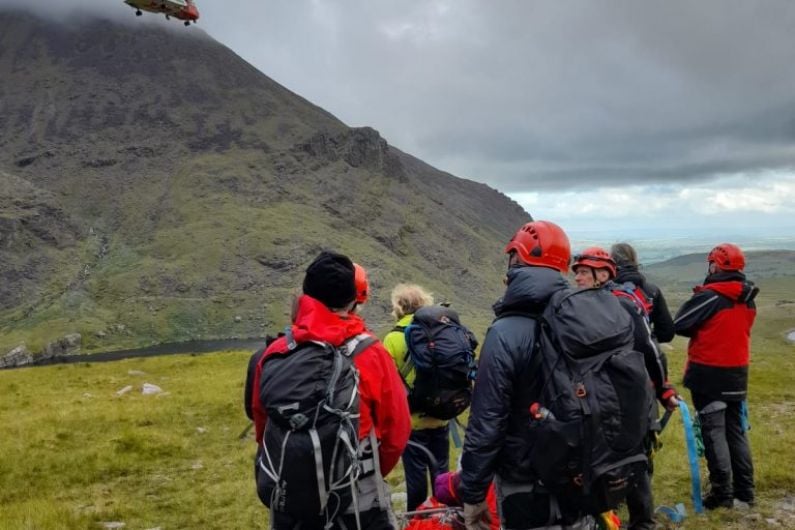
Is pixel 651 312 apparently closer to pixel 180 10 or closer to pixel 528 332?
pixel 528 332

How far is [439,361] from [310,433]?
316cm

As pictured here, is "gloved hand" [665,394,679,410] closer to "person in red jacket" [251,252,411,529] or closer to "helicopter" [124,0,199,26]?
"person in red jacket" [251,252,411,529]

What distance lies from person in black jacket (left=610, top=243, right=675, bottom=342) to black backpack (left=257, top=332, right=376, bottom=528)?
575 centimetres

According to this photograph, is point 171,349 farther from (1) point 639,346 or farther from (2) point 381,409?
(2) point 381,409

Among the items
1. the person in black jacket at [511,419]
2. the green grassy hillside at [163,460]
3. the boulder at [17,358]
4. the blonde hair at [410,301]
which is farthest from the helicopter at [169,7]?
the boulder at [17,358]

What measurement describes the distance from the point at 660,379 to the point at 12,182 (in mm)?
197035

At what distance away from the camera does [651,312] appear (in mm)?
9039

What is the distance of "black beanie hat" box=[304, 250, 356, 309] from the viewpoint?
5.30 metres

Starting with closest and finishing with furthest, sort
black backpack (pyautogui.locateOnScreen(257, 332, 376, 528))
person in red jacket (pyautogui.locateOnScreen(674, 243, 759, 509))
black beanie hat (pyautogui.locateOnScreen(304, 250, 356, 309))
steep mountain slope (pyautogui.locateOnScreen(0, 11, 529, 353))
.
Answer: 1. black backpack (pyautogui.locateOnScreen(257, 332, 376, 528))
2. black beanie hat (pyautogui.locateOnScreen(304, 250, 356, 309))
3. person in red jacket (pyautogui.locateOnScreen(674, 243, 759, 509))
4. steep mountain slope (pyautogui.locateOnScreen(0, 11, 529, 353))

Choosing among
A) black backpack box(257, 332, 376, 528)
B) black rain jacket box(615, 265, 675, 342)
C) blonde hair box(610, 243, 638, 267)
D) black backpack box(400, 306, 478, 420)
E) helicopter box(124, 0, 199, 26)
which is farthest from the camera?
helicopter box(124, 0, 199, 26)

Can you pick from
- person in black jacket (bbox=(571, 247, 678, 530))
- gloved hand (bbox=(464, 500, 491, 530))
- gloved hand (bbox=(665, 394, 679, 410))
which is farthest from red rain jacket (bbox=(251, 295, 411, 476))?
gloved hand (bbox=(665, 394, 679, 410))

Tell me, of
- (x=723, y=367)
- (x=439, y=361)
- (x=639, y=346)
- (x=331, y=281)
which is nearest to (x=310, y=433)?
(x=331, y=281)

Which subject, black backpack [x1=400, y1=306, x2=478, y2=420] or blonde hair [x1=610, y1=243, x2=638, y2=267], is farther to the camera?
blonde hair [x1=610, y1=243, x2=638, y2=267]

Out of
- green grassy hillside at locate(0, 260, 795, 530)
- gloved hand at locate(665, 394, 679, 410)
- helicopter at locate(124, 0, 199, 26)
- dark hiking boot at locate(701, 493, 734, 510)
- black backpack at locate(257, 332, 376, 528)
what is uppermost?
helicopter at locate(124, 0, 199, 26)
